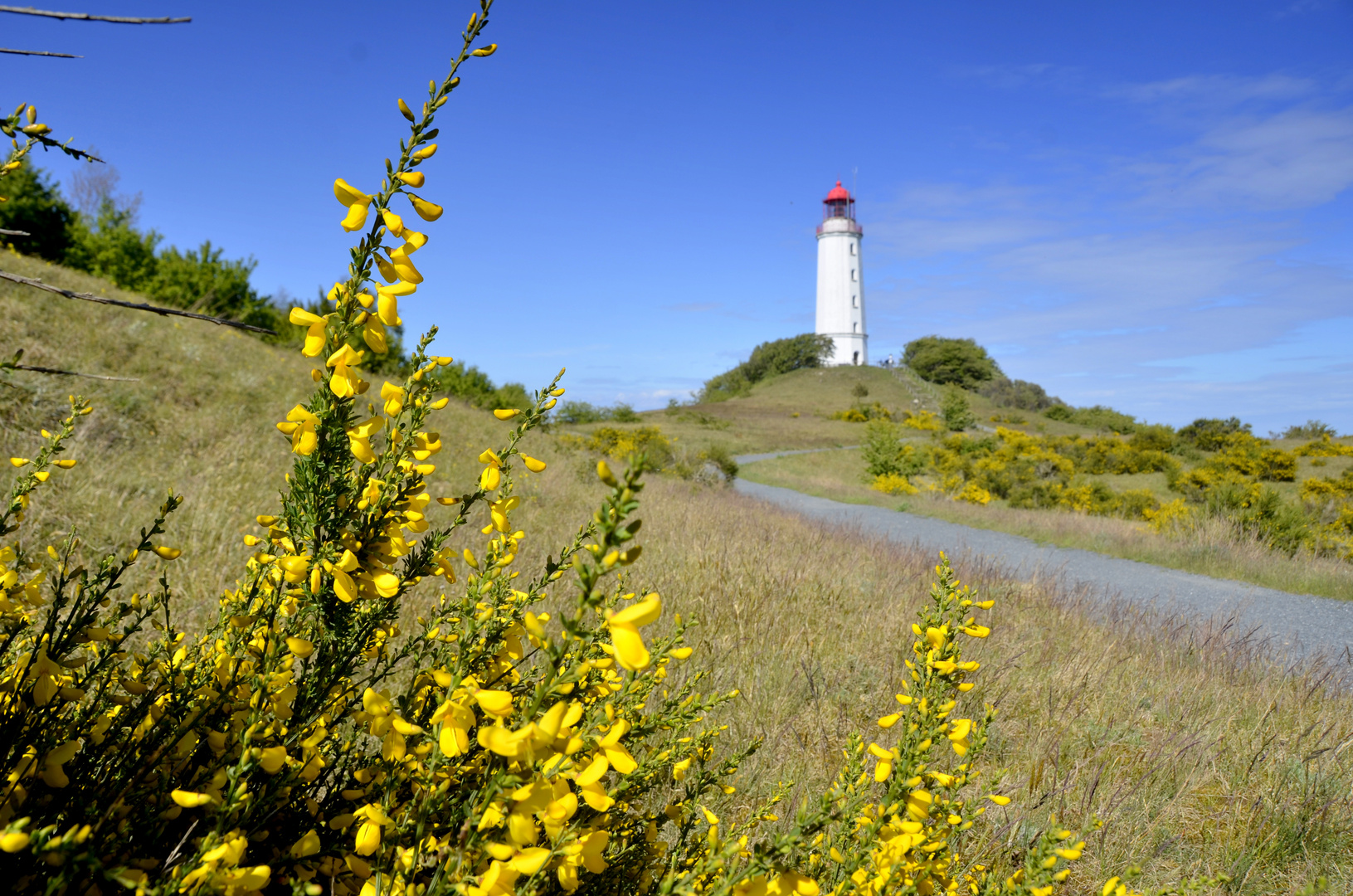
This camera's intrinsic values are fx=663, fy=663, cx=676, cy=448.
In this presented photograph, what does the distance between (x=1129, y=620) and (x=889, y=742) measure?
3524mm

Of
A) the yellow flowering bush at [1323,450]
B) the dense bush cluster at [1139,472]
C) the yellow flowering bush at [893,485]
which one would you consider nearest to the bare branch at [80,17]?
the dense bush cluster at [1139,472]

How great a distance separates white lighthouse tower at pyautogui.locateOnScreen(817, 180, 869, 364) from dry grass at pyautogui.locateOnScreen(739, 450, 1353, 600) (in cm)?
4062

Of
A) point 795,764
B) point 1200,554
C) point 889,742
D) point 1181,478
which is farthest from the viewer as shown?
point 1181,478

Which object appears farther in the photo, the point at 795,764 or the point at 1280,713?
the point at 1280,713

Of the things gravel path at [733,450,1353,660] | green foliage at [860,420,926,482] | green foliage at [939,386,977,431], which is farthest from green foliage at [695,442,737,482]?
green foliage at [939,386,977,431]

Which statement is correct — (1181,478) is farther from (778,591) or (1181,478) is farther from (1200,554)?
(778,591)

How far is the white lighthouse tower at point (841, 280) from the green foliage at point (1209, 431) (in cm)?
2901

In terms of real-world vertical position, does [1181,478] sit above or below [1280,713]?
above

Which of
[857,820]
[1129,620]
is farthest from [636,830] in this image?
[1129,620]

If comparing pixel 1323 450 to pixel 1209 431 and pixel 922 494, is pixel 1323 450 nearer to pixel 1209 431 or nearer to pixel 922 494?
pixel 1209 431

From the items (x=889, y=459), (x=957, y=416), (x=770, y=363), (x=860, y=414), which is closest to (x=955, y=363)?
(x=770, y=363)

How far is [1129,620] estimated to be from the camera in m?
5.39

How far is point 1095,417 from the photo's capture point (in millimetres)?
40375

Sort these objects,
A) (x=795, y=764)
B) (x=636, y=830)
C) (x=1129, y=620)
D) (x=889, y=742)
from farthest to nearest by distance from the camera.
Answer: (x=1129, y=620), (x=889, y=742), (x=795, y=764), (x=636, y=830)
